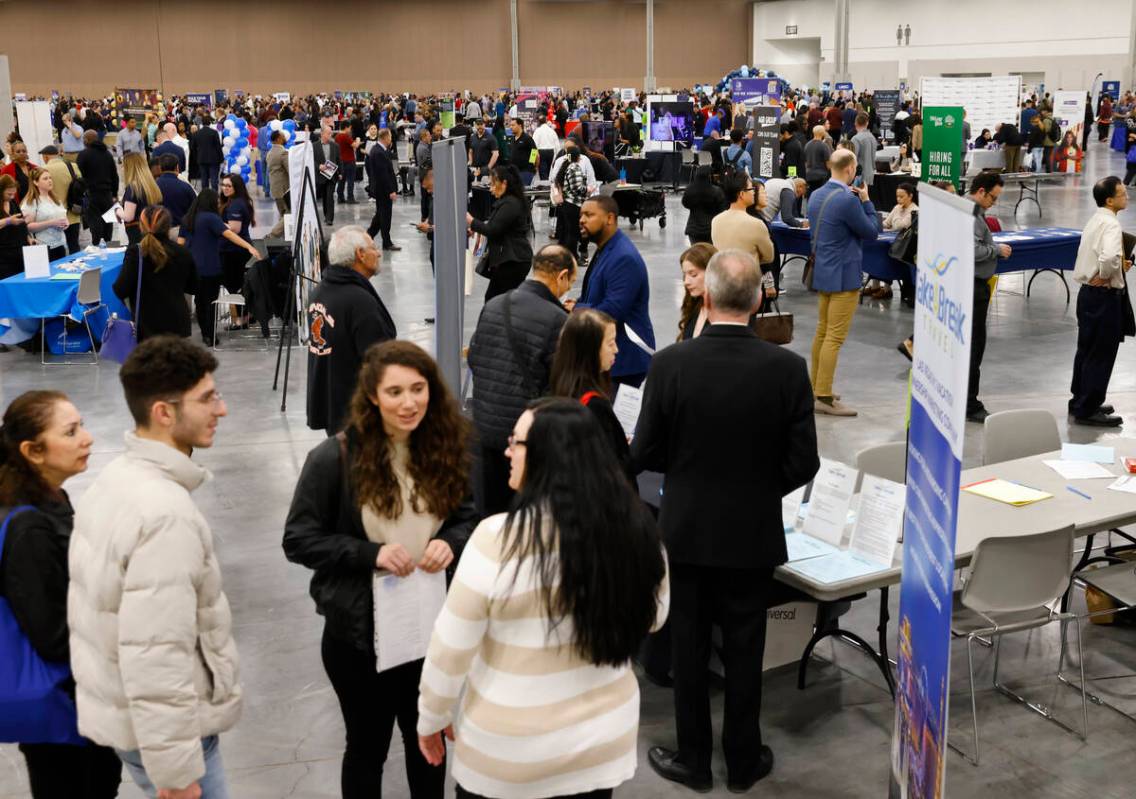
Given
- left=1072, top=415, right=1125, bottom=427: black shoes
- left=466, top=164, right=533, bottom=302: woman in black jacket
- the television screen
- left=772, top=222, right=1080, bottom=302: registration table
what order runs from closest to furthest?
left=1072, top=415, right=1125, bottom=427: black shoes
left=466, top=164, right=533, bottom=302: woman in black jacket
left=772, top=222, right=1080, bottom=302: registration table
the television screen

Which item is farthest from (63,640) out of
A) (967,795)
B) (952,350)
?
(967,795)

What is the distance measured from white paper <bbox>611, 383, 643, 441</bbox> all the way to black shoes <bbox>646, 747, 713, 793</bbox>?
1.18 meters

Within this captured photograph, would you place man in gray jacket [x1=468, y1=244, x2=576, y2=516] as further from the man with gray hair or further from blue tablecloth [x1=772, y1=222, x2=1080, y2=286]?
blue tablecloth [x1=772, y1=222, x2=1080, y2=286]

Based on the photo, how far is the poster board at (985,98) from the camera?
19703 mm

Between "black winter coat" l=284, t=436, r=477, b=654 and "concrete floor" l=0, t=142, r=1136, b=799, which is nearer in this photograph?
"black winter coat" l=284, t=436, r=477, b=654

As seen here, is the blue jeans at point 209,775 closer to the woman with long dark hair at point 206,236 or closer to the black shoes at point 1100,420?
the black shoes at point 1100,420

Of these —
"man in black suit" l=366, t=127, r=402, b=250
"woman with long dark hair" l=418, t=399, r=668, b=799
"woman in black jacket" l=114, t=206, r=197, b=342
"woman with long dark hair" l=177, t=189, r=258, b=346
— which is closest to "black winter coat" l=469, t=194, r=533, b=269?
"woman in black jacket" l=114, t=206, r=197, b=342

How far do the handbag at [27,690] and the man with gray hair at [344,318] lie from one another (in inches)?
100

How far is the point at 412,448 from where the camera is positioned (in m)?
2.83

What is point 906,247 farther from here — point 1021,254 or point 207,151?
point 207,151

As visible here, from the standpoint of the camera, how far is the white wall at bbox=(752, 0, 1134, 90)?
1403 inches

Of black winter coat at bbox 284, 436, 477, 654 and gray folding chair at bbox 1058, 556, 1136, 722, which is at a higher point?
black winter coat at bbox 284, 436, 477, 654

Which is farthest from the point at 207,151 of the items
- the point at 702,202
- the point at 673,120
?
the point at 702,202

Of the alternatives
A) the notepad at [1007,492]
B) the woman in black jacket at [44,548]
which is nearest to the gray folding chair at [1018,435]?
the notepad at [1007,492]
